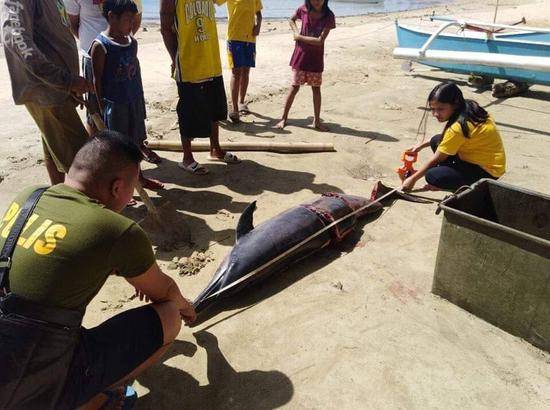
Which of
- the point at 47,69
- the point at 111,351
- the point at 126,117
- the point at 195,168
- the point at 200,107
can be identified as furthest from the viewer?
the point at 195,168

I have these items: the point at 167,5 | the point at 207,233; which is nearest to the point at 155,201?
the point at 207,233

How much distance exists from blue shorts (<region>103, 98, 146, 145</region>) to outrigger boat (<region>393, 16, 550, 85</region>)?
5.09m

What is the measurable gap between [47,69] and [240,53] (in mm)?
3595

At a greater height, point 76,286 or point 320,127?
point 76,286

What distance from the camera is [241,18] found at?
6.23m

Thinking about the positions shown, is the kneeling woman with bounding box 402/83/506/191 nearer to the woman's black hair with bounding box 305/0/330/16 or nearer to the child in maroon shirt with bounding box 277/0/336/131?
the child in maroon shirt with bounding box 277/0/336/131

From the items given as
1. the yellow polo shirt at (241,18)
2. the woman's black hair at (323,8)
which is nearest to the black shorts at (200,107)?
the yellow polo shirt at (241,18)

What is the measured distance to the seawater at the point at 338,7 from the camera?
2399cm

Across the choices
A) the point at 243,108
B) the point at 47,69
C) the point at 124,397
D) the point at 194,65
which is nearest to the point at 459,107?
the point at 194,65

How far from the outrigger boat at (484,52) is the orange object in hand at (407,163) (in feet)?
9.30

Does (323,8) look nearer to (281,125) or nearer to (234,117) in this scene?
(281,125)

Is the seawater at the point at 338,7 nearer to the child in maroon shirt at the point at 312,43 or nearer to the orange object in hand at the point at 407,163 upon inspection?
the child in maroon shirt at the point at 312,43

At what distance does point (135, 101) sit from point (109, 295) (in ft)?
6.20

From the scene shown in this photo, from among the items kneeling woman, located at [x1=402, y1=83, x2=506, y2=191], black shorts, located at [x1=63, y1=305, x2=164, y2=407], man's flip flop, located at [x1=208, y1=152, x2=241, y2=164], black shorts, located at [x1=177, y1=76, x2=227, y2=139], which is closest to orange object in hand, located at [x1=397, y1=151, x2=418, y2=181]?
kneeling woman, located at [x1=402, y1=83, x2=506, y2=191]
